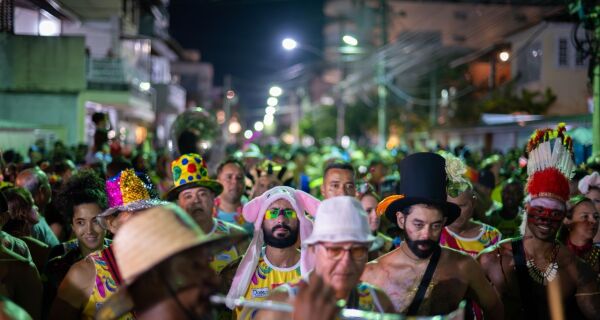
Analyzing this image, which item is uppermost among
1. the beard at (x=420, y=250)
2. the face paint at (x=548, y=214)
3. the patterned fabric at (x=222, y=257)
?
the face paint at (x=548, y=214)

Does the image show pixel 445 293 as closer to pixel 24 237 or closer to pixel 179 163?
pixel 179 163

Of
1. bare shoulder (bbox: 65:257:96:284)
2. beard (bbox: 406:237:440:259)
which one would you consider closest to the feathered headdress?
beard (bbox: 406:237:440:259)

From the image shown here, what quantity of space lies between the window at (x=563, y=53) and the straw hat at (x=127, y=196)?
130 ft

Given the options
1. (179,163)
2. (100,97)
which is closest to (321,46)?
(100,97)

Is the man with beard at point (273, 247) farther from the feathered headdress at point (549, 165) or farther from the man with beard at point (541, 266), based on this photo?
the feathered headdress at point (549, 165)

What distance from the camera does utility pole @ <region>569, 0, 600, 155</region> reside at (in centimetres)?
1252

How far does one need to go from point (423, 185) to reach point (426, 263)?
545 mm

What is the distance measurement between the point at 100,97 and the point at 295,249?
2498cm

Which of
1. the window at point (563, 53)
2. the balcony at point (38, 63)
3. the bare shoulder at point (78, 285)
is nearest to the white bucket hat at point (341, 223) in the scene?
the bare shoulder at point (78, 285)

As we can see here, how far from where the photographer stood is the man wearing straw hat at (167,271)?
316 cm

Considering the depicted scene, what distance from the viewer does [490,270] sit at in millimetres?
5691

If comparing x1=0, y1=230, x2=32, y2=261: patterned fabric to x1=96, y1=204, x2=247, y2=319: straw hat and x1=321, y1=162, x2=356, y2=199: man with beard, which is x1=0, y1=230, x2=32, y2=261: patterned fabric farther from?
x1=321, y1=162, x2=356, y2=199: man with beard

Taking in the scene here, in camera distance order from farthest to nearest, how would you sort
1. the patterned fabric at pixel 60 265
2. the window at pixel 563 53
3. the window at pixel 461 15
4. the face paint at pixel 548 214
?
1. the window at pixel 461 15
2. the window at pixel 563 53
3. the patterned fabric at pixel 60 265
4. the face paint at pixel 548 214

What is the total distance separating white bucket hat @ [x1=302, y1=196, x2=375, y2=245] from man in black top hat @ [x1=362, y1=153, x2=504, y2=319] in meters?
1.20
